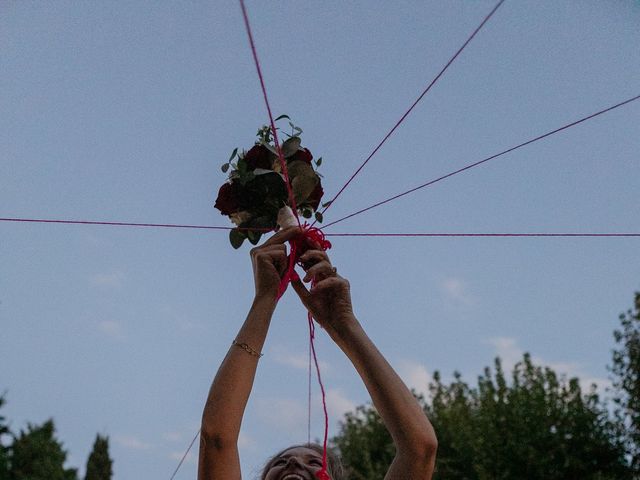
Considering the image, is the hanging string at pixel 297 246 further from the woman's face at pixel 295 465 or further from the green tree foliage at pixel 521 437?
the green tree foliage at pixel 521 437

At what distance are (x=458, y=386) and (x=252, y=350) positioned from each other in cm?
2063

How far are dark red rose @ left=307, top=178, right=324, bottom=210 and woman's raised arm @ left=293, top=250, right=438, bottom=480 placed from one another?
0.73 metres

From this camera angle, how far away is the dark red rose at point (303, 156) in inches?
144

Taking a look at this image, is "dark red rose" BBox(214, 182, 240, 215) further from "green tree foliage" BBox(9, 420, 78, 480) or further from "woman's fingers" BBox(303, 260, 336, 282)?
"green tree foliage" BBox(9, 420, 78, 480)

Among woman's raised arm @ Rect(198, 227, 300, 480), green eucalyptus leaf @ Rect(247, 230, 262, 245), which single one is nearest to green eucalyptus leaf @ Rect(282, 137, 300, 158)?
green eucalyptus leaf @ Rect(247, 230, 262, 245)

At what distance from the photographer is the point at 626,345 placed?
57.9 ft

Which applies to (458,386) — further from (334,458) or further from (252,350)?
(252,350)

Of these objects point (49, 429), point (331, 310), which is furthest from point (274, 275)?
point (49, 429)

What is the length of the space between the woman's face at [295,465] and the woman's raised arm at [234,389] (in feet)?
2.83

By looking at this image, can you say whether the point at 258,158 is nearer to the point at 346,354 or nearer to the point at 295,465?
the point at 346,354

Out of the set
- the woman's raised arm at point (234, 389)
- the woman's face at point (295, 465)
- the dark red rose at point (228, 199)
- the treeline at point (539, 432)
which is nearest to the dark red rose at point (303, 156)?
the dark red rose at point (228, 199)

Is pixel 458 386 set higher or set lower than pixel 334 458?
higher

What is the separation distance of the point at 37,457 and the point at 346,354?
35.1m

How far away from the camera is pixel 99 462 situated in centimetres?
3731
